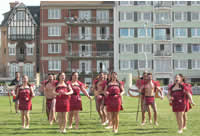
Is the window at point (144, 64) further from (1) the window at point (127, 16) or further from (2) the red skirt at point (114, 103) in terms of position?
(2) the red skirt at point (114, 103)

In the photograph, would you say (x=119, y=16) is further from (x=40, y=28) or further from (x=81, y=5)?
(x=40, y=28)

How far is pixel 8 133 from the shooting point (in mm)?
15094

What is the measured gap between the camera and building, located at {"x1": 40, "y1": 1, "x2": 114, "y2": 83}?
76.8 m

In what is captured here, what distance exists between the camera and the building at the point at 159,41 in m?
75.9

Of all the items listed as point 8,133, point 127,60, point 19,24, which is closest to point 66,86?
point 8,133

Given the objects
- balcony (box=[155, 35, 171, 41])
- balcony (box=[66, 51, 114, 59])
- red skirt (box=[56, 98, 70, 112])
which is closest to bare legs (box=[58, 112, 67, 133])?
red skirt (box=[56, 98, 70, 112])

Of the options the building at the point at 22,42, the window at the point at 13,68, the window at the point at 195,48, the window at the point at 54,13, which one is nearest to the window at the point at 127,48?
the window at the point at 195,48

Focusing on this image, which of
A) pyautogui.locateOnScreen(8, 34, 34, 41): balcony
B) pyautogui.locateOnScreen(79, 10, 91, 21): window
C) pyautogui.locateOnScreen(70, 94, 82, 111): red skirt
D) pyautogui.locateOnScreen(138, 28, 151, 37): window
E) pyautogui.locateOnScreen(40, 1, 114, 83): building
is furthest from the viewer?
pyautogui.locateOnScreen(8, 34, 34, 41): balcony

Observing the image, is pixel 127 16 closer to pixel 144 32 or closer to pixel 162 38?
pixel 144 32

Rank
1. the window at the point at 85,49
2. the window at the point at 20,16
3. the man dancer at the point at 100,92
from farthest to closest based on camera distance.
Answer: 1. the window at the point at 20,16
2. the window at the point at 85,49
3. the man dancer at the point at 100,92

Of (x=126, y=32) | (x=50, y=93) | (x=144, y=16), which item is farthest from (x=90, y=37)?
(x=50, y=93)

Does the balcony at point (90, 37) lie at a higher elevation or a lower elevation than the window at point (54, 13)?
lower

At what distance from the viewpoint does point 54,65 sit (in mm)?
77125

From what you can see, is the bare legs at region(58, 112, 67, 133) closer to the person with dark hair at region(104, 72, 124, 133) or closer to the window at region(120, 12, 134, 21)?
the person with dark hair at region(104, 72, 124, 133)
